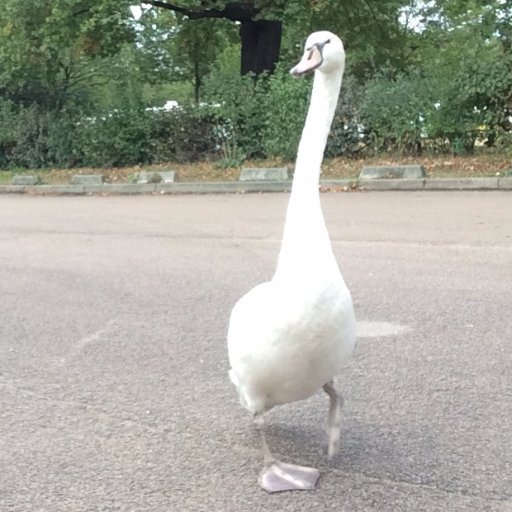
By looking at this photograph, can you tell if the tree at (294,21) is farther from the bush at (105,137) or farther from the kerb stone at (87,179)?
the kerb stone at (87,179)

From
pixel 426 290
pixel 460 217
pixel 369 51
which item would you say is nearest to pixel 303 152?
pixel 426 290

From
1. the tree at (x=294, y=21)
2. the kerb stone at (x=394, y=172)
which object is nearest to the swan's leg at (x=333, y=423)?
the kerb stone at (x=394, y=172)

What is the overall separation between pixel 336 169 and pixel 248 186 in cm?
177

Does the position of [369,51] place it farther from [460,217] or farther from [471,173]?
[460,217]

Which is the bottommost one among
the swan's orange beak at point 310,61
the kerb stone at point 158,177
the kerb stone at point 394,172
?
the kerb stone at point 158,177

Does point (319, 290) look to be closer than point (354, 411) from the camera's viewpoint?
Yes

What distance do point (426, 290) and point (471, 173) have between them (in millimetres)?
6993

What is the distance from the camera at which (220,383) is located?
458cm

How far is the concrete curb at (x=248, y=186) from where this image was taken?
12.3 m

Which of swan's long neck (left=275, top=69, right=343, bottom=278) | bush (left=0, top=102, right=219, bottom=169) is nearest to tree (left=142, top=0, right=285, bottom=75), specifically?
bush (left=0, top=102, right=219, bottom=169)

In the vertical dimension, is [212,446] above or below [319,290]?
below

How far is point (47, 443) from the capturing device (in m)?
3.88

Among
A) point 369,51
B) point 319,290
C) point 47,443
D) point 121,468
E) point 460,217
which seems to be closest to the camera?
point 319,290

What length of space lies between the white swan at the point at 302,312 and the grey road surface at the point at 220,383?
0.39m
